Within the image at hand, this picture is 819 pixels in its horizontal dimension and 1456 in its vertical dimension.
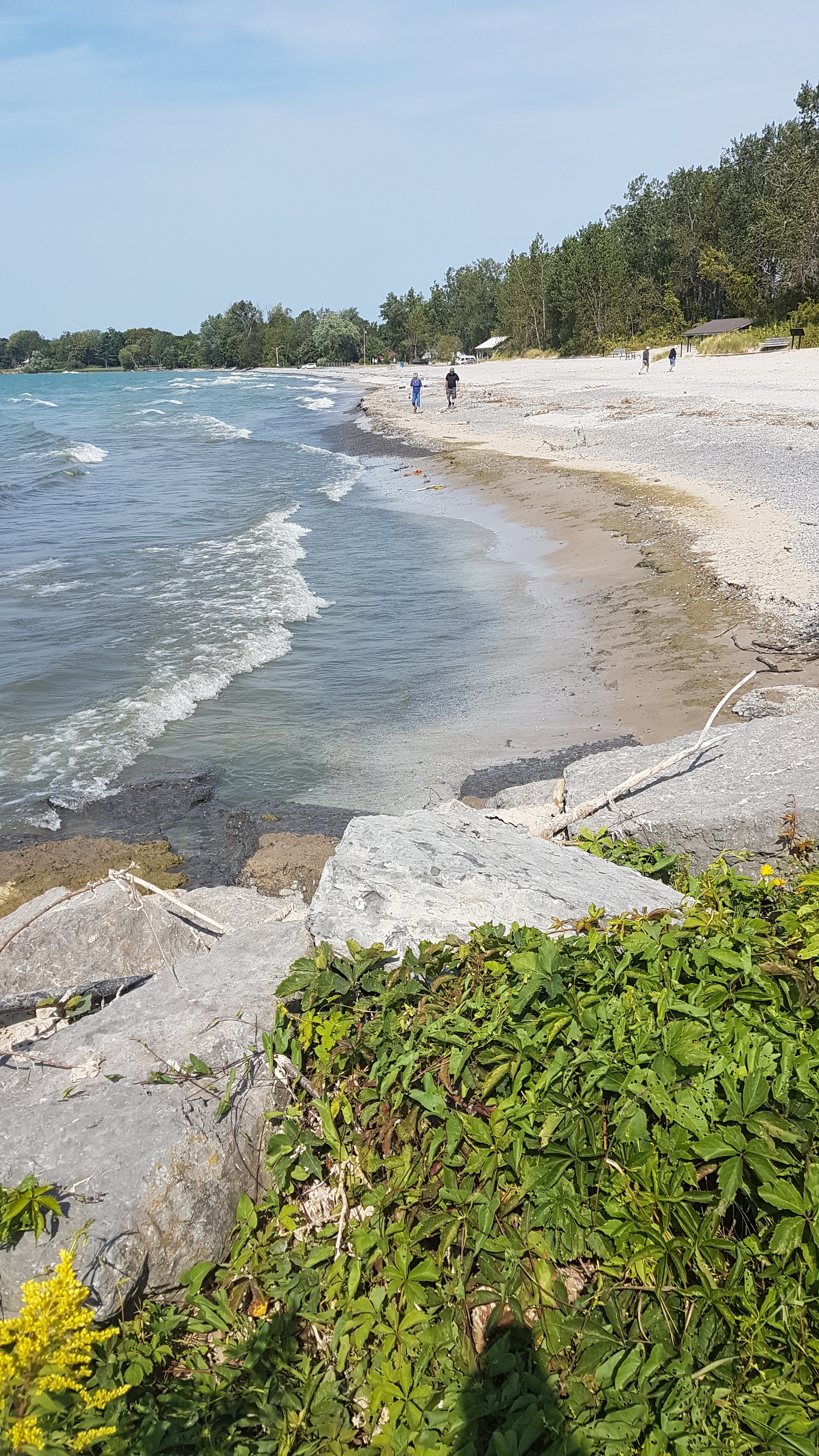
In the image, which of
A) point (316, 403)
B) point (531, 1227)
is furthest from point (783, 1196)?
point (316, 403)

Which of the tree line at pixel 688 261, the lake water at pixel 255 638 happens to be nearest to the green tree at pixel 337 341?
the tree line at pixel 688 261

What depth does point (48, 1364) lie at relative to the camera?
196 centimetres

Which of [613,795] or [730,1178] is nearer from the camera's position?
[730,1178]

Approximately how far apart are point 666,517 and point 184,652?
29.9 ft

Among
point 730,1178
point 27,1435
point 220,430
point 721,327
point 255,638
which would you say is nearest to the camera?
point 27,1435

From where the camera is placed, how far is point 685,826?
457cm

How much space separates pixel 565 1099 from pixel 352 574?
15.0m

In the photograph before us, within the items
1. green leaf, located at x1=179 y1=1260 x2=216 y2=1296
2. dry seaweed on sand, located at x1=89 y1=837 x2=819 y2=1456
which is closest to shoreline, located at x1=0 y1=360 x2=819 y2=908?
dry seaweed on sand, located at x1=89 y1=837 x2=819 y2=1456

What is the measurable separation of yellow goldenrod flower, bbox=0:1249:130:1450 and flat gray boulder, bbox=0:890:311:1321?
0.32m

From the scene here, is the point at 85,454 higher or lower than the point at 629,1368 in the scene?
higher

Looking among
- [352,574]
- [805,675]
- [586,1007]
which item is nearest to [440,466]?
[352,574]

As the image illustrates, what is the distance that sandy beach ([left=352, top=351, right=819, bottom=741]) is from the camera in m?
9.70

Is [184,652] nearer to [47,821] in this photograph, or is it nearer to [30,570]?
[47,821]

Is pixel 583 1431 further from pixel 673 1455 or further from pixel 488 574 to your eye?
pixel 488 574
